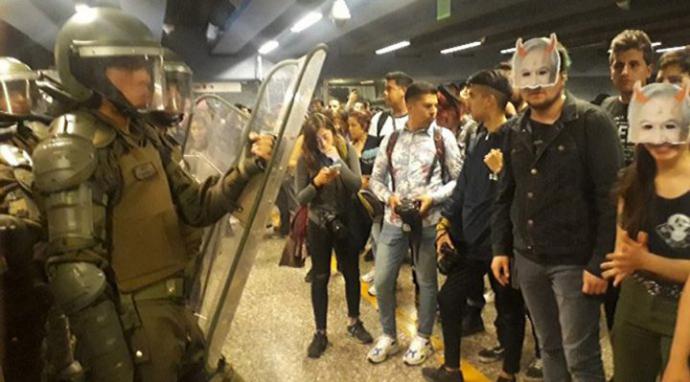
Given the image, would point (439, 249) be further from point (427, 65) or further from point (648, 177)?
point (427, 65)

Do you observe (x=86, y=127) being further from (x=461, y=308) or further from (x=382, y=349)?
(x=382, y=349)

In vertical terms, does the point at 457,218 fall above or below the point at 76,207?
below

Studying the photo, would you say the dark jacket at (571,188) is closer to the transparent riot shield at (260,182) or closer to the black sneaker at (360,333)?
the transparent riot shield at (260,182)

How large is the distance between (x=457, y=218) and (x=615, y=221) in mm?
995

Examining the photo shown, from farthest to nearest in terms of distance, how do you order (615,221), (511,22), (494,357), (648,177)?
(511,22) → (494,357) → (615,221) → (648,177)

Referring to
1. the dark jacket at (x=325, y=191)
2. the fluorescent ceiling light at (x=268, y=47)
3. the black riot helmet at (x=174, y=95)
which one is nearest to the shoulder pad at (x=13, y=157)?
the black riot helmet at (x=174, y=95)

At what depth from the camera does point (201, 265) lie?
226cm

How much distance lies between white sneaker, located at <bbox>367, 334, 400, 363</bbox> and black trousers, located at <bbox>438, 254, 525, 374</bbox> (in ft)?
1.56

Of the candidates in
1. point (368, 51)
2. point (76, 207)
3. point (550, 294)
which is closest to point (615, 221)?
point (550, 294)

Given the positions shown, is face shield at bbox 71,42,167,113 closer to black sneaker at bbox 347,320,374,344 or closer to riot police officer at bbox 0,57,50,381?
riot police officer at bbox 0,57,50,381

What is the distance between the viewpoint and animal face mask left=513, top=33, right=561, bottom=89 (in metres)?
2.01

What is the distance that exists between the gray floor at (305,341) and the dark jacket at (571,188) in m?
1.26

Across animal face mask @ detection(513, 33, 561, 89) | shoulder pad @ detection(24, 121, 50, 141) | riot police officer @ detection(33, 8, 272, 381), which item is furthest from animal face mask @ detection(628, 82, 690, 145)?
shoulder pad @ detection(24, 121, 50, 141)

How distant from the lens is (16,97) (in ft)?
8.43
